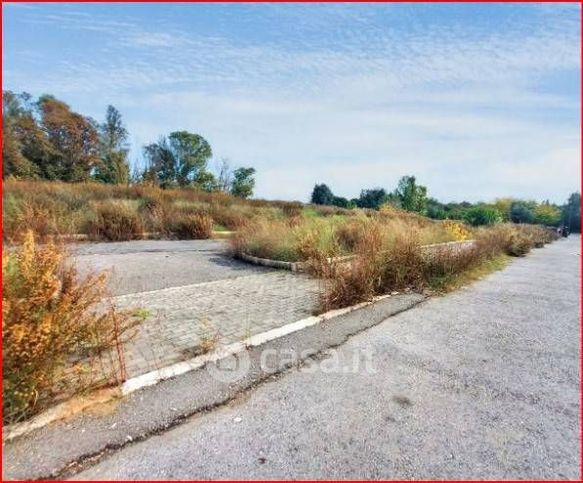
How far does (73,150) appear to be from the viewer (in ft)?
137

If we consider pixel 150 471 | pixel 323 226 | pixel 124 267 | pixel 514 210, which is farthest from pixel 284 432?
pixel 514 210

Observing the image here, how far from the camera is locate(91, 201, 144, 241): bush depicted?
12203mm

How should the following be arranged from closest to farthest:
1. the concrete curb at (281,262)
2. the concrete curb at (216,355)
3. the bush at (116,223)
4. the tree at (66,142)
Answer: the concrete curb at (216,355) → the concrete curb at (281,262) → the bush at (116,223) → the tree at (66,142)

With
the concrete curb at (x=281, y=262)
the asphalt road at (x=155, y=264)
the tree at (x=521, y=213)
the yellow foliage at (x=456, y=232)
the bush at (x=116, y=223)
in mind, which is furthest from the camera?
the tree at (x=521, y=213)

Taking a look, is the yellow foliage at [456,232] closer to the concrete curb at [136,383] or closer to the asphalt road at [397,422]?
the asphalt road at [397,422]

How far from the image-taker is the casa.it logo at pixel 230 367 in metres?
3.17

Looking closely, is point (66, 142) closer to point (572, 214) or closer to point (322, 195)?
point (322, 195)

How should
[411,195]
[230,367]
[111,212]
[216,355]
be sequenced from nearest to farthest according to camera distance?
[230,367]
[216,355]
[111,212]
[411,195]

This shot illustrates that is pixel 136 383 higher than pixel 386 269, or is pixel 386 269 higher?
pixel 386 269

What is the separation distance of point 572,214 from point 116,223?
7722 cm

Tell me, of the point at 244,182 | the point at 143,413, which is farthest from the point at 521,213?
the point at 143,413

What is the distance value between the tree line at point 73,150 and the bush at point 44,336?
25839mm

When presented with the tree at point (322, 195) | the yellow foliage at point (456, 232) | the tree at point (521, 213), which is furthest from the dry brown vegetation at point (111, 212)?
the tree at point (521, 213)

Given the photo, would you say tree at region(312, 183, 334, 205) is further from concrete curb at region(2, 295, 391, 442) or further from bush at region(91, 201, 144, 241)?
concrete curb at region(2, 295, 391, 442)
